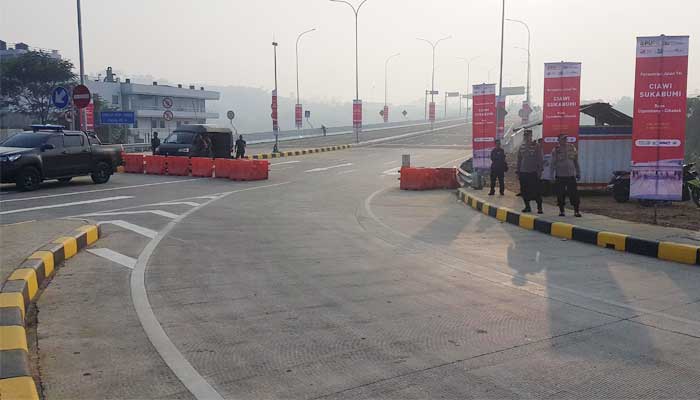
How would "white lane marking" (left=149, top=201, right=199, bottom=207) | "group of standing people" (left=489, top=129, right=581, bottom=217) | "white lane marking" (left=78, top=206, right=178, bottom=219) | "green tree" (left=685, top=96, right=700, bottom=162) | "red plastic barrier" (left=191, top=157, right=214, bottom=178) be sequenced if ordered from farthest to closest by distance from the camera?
"green tree" (left=685, top=96, right=700, bottom=162), "red plastic barrier" (left=191, top=157, right=214, bottom=178), "white lane marking" (left=149, top=201, right=199, bottom=207), "white lane marking" (left=78, top=206, right=178, bottom=219), "group of standing people" (left=489, top=129, right=581, bottom=217)

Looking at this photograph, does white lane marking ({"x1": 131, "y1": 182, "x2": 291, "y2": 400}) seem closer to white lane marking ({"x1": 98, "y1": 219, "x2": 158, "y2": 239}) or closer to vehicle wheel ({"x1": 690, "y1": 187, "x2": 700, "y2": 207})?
white lane marking ({"x1": 98, "y1": 219, "x2": 158, "y2": 239})

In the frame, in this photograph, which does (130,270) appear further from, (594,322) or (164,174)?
(164,174)

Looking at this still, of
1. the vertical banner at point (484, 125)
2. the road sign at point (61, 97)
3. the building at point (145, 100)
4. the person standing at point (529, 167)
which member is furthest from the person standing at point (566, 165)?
the building at point (145, 100)

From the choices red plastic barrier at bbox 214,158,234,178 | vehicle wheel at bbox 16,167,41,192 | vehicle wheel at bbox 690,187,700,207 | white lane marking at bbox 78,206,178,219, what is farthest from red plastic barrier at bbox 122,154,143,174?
vehicle wheel at bbox 690,187,700,207

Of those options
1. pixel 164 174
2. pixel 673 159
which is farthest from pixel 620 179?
pixel 164 174

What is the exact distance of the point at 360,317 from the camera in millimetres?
6246

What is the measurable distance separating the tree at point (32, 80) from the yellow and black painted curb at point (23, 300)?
158ft

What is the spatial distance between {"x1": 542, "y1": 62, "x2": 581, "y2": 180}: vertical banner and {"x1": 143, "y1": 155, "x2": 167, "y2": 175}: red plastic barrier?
15.5m

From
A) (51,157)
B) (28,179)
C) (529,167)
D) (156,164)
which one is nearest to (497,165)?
(529,167)

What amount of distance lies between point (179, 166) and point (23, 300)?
759 inches

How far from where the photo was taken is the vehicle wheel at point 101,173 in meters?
20.3

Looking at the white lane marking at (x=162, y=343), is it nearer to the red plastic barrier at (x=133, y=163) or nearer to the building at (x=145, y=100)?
the red plastic barrier at (x=133, y=163)

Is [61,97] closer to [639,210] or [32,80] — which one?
[639,210]

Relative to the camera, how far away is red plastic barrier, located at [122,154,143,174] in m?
25.9
